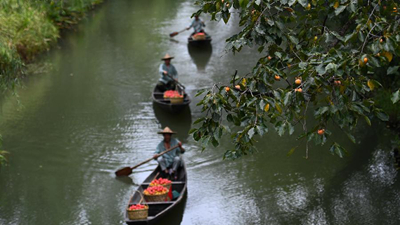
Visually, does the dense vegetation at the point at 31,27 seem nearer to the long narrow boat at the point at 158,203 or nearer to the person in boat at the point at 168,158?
the person in boat at the point at 168,158

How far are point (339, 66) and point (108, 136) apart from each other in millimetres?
8625

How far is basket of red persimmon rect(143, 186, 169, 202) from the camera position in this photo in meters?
9.63

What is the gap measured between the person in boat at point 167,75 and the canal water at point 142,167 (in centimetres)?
59

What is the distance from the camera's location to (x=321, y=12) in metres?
6.42

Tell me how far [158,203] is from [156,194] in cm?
14

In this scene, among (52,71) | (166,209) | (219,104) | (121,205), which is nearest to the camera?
(219,104)

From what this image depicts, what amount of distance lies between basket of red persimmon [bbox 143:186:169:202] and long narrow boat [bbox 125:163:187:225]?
10 centimetres

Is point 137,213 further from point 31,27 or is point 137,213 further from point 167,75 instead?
point 31,27

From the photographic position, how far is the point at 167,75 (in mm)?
14594

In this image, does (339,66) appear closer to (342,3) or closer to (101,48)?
(342,3)

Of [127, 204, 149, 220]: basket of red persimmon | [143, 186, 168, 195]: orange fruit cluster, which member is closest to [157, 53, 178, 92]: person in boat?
[143, 186, 168, 195]: orange fruit cluster

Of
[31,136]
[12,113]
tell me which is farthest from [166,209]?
[12,113]

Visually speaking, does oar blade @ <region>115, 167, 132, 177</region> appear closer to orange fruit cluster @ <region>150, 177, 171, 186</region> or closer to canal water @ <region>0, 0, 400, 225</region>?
canal water @ <region>0, 0, 400, 225</region>

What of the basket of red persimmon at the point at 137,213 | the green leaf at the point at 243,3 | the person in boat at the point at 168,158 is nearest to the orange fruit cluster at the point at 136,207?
the basket of red persimmon at the point at 137,213
